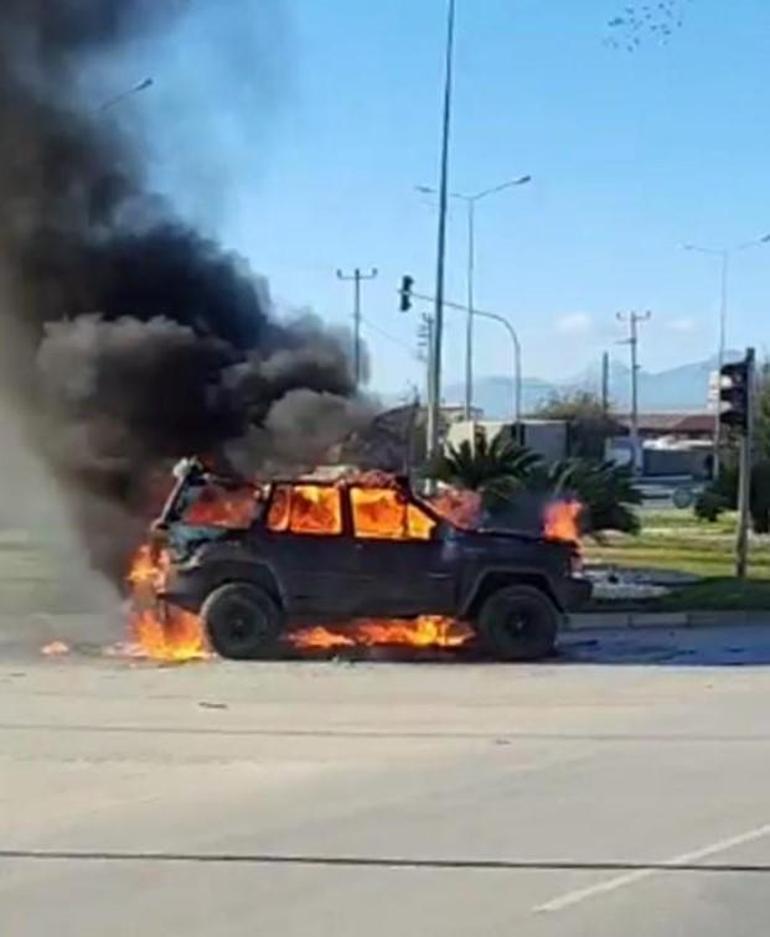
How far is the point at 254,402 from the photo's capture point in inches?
842

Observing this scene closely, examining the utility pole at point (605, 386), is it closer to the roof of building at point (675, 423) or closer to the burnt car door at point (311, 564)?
the roof of building at point (675, 423)

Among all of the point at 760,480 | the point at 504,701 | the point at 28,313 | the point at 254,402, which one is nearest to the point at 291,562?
the point at 504,701

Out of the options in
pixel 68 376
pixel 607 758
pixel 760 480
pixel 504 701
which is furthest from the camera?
pixel 760 480

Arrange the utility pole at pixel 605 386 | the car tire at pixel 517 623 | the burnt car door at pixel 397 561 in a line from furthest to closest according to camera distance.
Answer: the utility pole at pixel 605 386 → the car tire at pixel 517 623 → the burnt car door at pixel 397 561

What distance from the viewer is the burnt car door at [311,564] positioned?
52.7 ft

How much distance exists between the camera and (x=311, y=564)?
16.1m

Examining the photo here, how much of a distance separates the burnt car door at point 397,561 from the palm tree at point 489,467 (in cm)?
723

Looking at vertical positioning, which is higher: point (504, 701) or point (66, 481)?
point (66, 481)

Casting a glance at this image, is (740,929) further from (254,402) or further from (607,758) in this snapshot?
(254,402)

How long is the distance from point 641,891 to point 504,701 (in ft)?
21.0

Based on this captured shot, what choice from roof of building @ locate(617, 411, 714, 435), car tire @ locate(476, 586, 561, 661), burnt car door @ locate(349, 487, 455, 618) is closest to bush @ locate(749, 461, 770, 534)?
car tire @ locate(476, 586, 561, 661)

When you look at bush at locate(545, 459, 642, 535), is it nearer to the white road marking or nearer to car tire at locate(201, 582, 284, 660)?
car tire at locate(201, 582, 284, 660)

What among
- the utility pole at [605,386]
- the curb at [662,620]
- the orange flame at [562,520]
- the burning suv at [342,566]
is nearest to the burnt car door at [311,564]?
the burning suv at [342,566]

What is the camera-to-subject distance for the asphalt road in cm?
655
